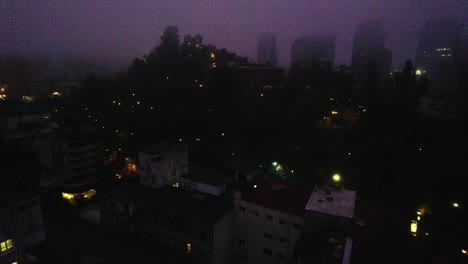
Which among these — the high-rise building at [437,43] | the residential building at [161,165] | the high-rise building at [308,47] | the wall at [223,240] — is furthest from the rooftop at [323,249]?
the high-rise building at [308,47]

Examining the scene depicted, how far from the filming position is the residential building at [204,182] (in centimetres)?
2508

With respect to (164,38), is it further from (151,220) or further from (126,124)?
(151,220)

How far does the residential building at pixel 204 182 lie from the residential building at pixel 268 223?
163 inches

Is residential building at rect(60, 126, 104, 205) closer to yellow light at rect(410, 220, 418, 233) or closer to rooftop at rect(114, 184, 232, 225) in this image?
rooftop at rect(114, 184, 232, 225)

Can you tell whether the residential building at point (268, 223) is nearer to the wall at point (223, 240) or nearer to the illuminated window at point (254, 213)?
the illuminated window at point (254, 213)

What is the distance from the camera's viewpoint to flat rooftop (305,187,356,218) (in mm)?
16594

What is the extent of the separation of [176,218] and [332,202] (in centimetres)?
1077

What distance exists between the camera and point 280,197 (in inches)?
796

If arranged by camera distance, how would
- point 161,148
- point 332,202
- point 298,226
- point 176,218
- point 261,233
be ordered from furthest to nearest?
1. point 161,148
2. point 176,218
3. point 261,233
4. point 298,226
5. point 332,202

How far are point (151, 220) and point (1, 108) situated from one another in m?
49.6

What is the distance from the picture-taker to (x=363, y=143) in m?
29.8

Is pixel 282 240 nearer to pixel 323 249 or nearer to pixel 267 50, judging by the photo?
pixel 323 249

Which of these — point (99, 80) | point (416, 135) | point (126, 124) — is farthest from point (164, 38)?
point (416, 135)

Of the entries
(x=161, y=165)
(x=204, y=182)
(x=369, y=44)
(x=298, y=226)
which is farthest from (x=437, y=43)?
(x=161, y=165)
